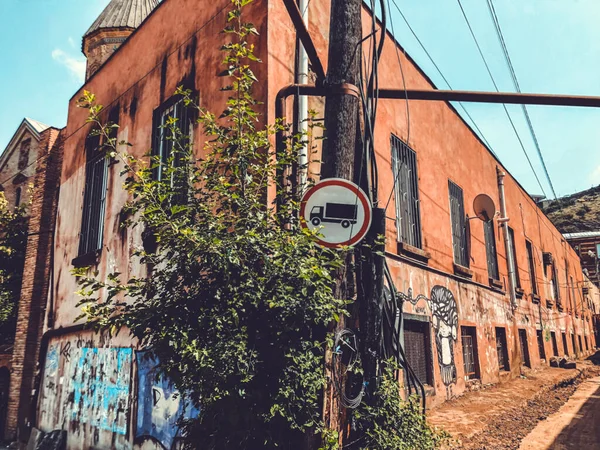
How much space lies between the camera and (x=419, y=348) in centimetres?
805

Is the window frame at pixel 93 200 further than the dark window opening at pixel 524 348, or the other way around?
the dark window opening at pixel 524 348

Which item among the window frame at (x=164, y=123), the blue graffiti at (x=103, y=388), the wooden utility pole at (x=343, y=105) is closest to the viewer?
the wooden utility pole at (x=343, y=105)

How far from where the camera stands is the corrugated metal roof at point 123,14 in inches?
834

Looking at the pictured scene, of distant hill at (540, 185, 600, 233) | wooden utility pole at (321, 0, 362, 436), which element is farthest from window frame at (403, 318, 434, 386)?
distant hill at (540, 185, 600, 233)

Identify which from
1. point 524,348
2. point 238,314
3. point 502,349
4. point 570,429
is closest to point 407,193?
point 570,429

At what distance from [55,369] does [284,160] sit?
834 centimetres

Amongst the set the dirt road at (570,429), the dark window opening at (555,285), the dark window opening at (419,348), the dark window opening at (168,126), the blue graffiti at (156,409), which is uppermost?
the dark window opening at (168,126)

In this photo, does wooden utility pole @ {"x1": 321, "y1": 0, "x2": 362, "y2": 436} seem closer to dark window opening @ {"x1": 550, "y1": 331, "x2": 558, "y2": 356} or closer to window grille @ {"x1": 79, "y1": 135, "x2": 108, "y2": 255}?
window grille @ {"x1": 79, "y1": 135, "x2": 108, "y2": 255}

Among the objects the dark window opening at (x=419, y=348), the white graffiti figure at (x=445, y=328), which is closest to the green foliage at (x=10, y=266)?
the dark window opening at (x=419, y=348)

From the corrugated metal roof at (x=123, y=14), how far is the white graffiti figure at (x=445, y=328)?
61.6ft

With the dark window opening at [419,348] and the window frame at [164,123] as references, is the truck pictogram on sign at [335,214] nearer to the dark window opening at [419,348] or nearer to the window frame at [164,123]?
the window frame at [164,123]

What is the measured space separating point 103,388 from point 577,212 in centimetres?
5737

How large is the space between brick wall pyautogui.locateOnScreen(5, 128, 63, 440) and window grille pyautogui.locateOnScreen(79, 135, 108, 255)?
2396 mm

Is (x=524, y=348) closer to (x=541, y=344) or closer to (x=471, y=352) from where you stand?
(x=541, y=344)
